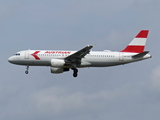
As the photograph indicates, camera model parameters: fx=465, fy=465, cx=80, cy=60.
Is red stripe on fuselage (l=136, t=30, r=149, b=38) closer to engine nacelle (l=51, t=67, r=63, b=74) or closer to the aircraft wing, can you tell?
the aircraft wing

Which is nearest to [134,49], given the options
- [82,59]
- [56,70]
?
[82,59]

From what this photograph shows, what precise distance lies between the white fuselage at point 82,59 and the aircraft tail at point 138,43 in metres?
1.90

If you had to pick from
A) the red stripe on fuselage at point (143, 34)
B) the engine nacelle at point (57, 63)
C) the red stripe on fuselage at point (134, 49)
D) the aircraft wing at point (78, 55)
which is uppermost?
the red stripe on fuselage at point (143, 34)

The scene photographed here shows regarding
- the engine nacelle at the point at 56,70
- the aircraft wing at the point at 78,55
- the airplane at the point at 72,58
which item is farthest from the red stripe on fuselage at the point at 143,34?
the engine nacelle at the point at 56,70

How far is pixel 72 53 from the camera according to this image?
74.1m

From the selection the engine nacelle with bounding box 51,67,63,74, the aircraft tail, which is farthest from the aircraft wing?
the aircraft tail

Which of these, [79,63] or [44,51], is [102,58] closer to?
[79,63]

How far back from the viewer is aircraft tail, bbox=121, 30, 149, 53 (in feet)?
252

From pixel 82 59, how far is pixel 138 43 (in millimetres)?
10418

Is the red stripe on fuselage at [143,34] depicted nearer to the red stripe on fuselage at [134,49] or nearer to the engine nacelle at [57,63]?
the red stripe on fuselage at [134,49]

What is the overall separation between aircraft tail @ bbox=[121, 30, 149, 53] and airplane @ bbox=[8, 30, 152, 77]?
974mm

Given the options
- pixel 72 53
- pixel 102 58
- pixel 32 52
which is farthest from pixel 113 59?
pixel 32 52

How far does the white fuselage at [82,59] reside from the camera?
73.1 meters

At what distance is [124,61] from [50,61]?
470 inches
